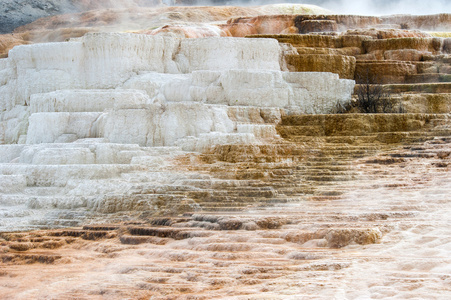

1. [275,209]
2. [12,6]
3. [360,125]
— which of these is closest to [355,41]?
[360,125]

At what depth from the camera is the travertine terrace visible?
4441mm

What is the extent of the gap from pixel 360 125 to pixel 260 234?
4455 millimetres

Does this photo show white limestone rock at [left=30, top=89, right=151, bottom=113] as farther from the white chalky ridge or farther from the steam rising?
the steam rising

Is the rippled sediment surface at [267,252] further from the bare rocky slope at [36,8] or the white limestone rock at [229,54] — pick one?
the bare rocky slope at [36,8]

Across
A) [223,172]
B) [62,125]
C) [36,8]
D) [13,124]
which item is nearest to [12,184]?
[62,125]

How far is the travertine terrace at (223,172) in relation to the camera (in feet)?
14.6

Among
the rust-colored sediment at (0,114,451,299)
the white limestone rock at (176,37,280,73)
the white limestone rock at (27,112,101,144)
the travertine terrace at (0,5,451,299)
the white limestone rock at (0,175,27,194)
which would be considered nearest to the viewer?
the rust-colored sediment at (0,114,451,299)

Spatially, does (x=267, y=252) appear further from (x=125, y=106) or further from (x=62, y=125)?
(x=62, y=125)

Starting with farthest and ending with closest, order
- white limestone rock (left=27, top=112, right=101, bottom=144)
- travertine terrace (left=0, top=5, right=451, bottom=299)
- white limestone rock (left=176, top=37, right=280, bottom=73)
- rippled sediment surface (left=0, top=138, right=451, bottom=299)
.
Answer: white limestone rock (left=176, top=37, right=280, bottom=73) < white limestone rock (left=27, top=112, right=101, bottom=144) < travertine terrace (left=0, top=5, right=451, bottom=299) < rippled sediment surface (left=0, top=138, right=451, bottom=299)

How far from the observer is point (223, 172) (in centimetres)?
745

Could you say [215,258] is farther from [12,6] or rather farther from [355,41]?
[12,6]

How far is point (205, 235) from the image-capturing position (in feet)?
18.2

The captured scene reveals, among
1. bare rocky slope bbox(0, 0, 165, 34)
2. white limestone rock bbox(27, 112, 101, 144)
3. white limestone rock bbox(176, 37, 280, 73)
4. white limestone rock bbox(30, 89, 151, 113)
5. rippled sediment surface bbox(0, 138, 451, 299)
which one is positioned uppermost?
bare rocky slope bbox(0, 0, 165, 34)

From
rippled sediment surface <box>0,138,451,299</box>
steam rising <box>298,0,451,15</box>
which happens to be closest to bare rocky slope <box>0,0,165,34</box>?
steam rising <box>298,0,451,15</box>
